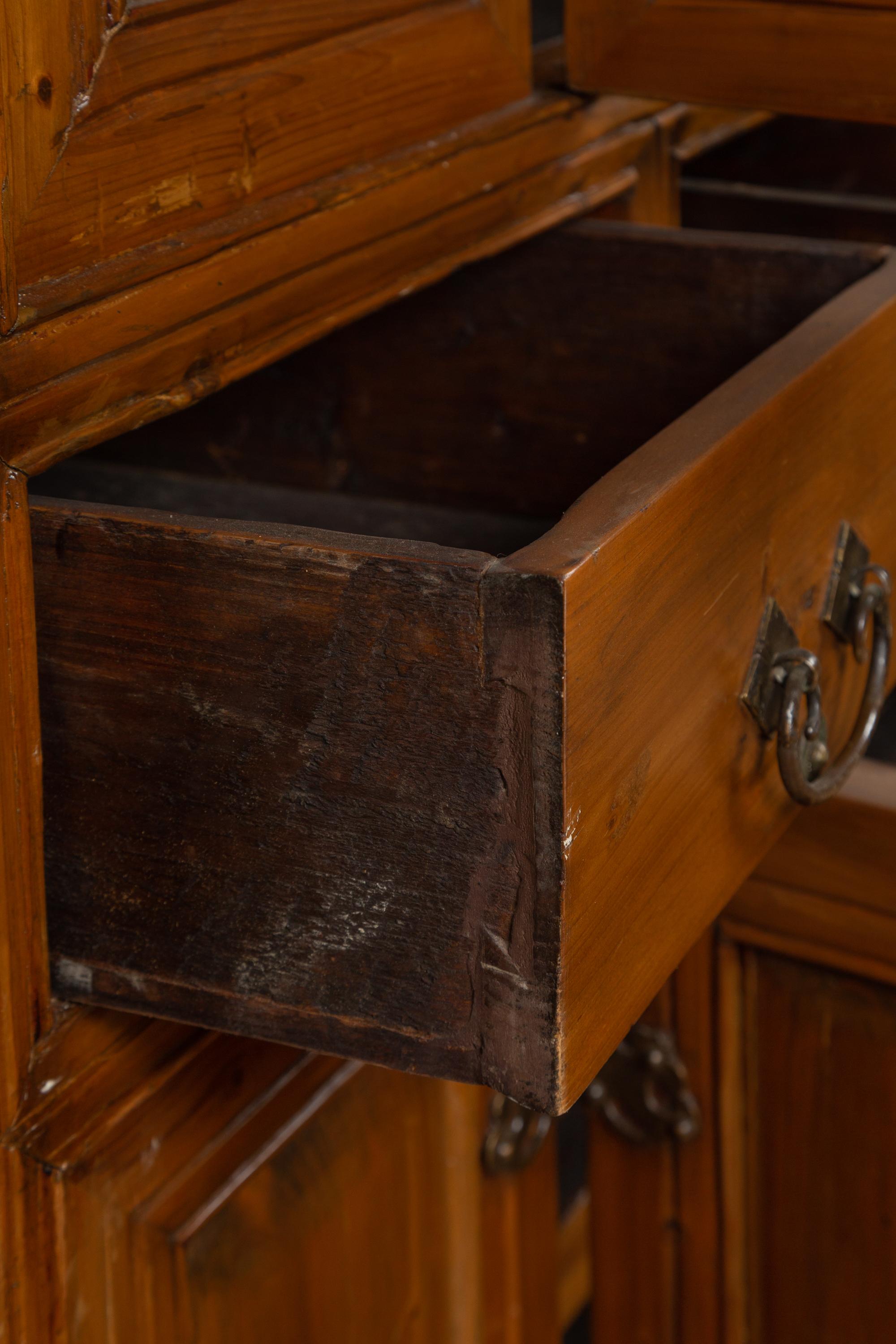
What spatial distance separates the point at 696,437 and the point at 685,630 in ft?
0.20

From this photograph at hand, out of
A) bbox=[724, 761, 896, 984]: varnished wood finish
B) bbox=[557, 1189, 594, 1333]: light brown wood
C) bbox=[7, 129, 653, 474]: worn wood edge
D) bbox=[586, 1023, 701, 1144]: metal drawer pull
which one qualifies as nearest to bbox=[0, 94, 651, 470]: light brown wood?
bbox=[7, 129, 653, 474]: worn wood edge

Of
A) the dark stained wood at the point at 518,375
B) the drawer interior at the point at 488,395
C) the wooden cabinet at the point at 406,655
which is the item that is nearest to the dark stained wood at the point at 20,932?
the wooden cabinet at the point at 406,655

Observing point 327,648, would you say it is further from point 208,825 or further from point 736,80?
point 736,80

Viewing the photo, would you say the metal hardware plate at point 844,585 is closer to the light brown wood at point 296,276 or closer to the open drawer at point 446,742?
the open drawer at point 446,742

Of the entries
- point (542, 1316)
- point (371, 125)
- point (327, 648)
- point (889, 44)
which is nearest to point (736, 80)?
point (889, 44)

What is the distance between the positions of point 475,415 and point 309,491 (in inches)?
4.4

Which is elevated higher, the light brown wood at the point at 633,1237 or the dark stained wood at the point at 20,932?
the dark stained wood at the point at 20,932

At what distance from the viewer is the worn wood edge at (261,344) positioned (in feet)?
1.65

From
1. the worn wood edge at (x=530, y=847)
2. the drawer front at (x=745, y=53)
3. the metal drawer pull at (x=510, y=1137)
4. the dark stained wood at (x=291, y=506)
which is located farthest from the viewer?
the metal drawer pull at (x=510, y=1137)

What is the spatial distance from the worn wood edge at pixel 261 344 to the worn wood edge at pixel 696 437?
158mm

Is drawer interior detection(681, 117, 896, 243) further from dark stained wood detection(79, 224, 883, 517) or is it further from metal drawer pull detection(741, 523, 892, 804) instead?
metal drawer pull detection(741, 523, 892, 804)

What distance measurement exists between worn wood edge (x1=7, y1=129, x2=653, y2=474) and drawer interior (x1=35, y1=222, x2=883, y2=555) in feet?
0.14

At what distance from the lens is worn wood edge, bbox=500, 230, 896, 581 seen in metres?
0.42

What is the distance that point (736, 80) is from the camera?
74cm
